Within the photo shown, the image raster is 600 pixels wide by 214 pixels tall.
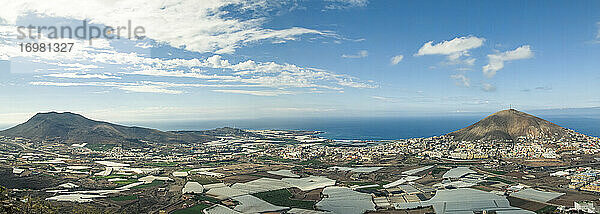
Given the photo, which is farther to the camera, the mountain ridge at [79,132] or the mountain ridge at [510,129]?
the mountain ridge at [79,132]

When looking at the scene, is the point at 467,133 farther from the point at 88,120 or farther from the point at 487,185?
the point at 88,120

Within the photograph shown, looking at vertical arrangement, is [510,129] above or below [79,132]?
above

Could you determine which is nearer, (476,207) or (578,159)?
(476,207)

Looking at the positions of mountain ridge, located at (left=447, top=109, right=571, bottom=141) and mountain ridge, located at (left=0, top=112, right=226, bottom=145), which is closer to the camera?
mountain ridge, located at (left=447, top=109, right=571, bottom=141)

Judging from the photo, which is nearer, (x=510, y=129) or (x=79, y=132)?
(x=510, y=129)

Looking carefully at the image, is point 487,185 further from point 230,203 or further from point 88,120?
point 88,120

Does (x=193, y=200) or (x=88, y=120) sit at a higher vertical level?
(x=88, y=120)

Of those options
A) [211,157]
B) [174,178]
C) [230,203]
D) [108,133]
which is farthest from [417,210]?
[108,133]

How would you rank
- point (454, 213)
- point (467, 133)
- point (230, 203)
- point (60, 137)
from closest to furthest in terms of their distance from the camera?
point (454, 213) < point (230, 203) < point (467, 133) < point (60, 137)

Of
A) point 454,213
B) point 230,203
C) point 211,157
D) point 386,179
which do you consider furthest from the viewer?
point 211,157
